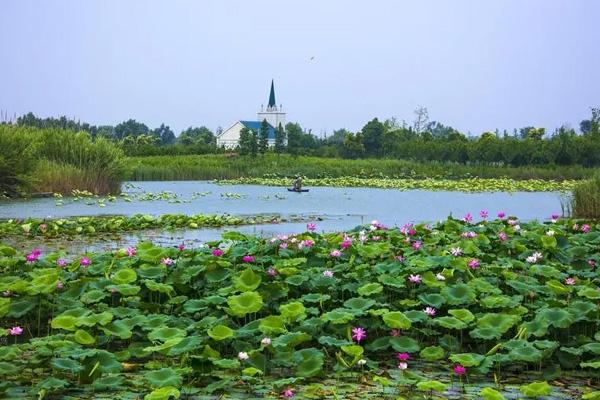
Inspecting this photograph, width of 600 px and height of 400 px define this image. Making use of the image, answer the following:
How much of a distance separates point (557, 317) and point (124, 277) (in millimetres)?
2739

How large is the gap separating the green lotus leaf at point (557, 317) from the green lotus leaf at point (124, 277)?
2.56 meters

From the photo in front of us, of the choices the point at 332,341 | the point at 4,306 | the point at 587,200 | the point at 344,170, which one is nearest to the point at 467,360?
the point at 332,341

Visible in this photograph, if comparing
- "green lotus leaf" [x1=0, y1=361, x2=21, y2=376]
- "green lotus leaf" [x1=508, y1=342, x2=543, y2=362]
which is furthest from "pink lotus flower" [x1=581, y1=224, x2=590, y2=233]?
"green lotus leaf" [x1=0, y1=361, x2=21, y2=376]

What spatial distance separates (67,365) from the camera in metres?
3.54

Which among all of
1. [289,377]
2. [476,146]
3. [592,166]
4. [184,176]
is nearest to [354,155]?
[476,146]

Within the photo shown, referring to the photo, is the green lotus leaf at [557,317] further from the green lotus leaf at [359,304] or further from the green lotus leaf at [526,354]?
the green lotus leaf at [359,304]

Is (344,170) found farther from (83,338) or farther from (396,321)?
(83,338)

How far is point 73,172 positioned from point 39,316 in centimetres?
1506

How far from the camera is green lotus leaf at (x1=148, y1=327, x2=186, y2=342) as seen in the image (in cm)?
392

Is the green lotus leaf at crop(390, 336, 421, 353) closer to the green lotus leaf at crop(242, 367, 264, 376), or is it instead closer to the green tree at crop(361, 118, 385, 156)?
the green lotus leaf at crop(242, 367, 264, 376)

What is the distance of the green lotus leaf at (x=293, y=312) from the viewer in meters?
4.20

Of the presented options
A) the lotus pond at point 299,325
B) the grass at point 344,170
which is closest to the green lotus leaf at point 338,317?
the lotus pond at point 299,325

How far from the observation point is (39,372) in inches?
150

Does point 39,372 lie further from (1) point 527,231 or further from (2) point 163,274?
(1) point 527,231
